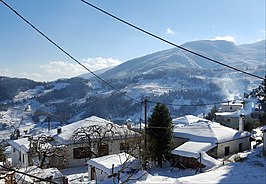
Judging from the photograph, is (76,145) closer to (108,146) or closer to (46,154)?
(108,146)

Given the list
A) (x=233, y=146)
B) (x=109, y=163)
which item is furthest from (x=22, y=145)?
(x=233, y=146)

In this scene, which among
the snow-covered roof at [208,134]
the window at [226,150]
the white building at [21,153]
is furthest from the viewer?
the white building at [21,153]

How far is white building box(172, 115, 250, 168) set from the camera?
20.6 meters

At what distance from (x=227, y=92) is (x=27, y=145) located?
6922 inches

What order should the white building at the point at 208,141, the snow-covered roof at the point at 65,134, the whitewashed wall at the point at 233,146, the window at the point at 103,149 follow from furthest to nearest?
1. the window at the point at 103,149
2. the snow-covered roof at the point at 65,134
3. the whitewashed wall at the point at 233,146
4. the white building at the point at 208,141

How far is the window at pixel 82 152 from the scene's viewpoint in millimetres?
23844

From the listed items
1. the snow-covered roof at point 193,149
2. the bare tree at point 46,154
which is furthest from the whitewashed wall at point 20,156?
the snow-covered roof at point 193,149

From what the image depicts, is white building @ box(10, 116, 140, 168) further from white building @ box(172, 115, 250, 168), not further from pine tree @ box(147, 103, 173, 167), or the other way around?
white building @ box(172, 115, 250, 168)

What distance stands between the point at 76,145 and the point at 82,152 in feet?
2.68

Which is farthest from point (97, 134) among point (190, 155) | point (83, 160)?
point (190, 155)

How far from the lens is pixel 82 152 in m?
24.1

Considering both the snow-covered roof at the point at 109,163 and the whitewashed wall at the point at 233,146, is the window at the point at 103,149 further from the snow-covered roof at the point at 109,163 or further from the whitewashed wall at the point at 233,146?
the whitewashed wall at the point at 233,146

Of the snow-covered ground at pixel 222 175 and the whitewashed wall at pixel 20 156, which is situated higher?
the snow-covered ground at pixel 222 175

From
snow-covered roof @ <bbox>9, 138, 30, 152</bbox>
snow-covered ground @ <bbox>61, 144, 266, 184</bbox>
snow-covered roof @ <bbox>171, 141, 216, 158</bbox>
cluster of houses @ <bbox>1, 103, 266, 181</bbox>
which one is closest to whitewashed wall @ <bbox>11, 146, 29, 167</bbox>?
cluster of houses @ <bbox>1, 103, 266, 181</bbox>
